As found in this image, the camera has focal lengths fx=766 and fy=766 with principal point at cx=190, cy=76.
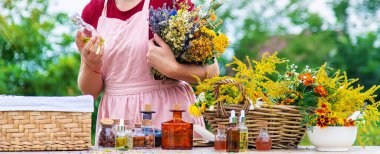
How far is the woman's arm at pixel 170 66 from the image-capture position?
3.29m

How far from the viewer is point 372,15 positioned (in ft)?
55.5

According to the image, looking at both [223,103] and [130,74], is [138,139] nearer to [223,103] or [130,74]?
[223,103]

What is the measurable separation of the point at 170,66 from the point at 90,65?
377 mm

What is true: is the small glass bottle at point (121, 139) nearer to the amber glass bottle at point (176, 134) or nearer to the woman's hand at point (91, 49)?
the amber glass bottle at point (176, 134)

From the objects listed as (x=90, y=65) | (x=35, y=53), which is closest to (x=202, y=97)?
(x=90, y=65)

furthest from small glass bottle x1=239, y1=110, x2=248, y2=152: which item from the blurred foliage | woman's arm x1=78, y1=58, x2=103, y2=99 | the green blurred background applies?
the blurred foliage

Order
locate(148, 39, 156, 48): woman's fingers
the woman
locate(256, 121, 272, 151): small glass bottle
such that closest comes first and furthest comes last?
locate(256, 121, 272, 151): small glass bottle → locate(148, 39, 156, 48): woman's fingers → the woman

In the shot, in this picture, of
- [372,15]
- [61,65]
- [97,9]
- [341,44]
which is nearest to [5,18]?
[61,65]

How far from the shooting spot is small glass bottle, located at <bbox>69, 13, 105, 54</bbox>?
129 inches

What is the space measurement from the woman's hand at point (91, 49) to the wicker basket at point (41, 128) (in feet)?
0.99

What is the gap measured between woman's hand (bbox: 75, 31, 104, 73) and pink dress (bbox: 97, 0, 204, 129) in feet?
0.57

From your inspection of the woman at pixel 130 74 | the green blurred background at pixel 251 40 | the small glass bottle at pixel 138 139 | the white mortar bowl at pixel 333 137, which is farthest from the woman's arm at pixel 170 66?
the green blurred background at pixel 251 40

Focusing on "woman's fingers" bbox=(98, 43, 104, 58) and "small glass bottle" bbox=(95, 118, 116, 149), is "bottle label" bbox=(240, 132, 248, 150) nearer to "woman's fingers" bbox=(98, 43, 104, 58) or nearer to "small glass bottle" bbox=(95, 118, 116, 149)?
"small glass bottle" bbox=(95, 118, 116, 149)

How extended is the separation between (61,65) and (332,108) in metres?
5.86
